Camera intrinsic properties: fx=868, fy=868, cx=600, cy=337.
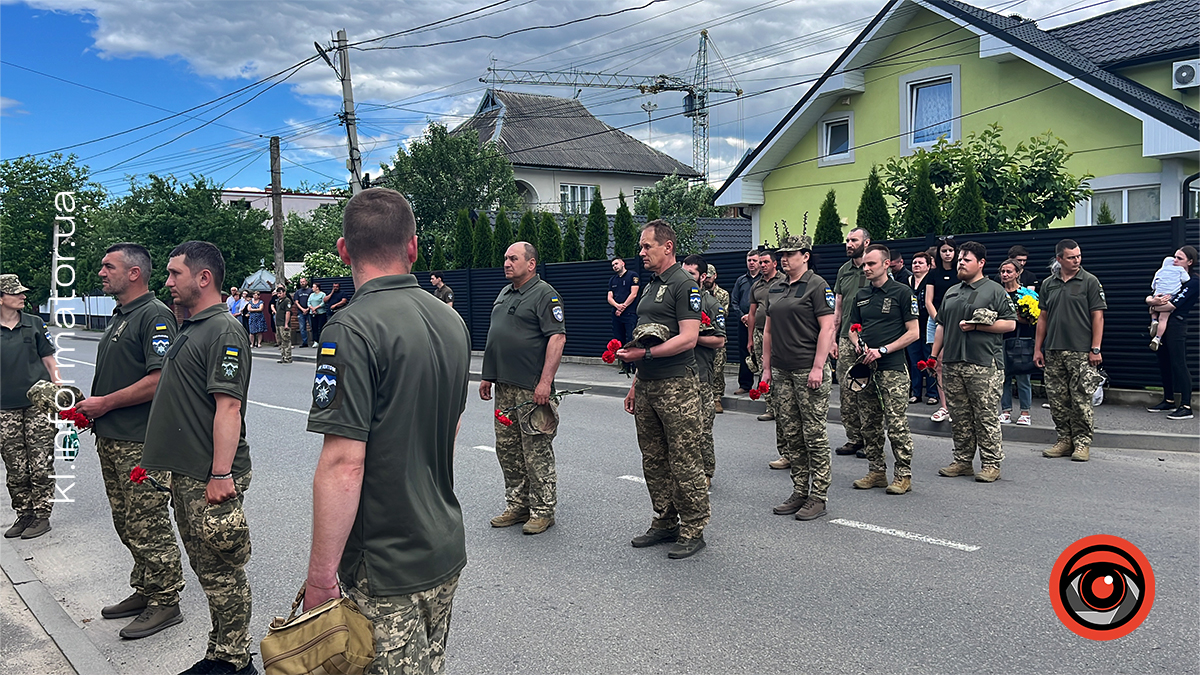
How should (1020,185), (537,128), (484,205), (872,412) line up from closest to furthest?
(872,412) → (1020,185) → (484,205) → (537,128)

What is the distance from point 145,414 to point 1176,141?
16057 millimetres

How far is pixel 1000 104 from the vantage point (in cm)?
1830

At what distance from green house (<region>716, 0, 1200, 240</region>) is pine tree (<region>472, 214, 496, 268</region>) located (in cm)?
626

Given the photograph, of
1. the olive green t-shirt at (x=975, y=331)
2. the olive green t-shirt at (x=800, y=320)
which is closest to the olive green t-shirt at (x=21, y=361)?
the olive green t-shirt at (x=800, y=320)

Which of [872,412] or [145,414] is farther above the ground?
[145,414]

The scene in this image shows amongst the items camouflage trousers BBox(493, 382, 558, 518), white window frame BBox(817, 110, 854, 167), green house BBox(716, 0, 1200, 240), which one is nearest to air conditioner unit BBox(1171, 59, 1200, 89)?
green house BBox(716, 0, 1200, 240)

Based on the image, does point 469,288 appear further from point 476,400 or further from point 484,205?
point 484,205

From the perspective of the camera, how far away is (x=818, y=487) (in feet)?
21.3

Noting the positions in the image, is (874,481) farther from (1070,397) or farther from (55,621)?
(55,621)

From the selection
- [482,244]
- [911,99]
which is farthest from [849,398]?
[482,244]

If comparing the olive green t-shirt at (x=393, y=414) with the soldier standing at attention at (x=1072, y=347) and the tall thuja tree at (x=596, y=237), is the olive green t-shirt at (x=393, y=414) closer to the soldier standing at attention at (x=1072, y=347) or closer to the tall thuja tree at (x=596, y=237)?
the soldier standing at attention at (x=1072, y=347)

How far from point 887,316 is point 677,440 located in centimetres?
272

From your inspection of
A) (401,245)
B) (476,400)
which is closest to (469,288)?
(476,400)

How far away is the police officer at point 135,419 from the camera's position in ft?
15.0
